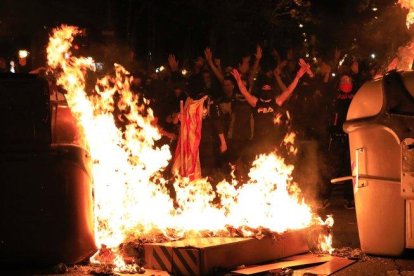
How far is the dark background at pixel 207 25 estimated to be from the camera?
19562mm

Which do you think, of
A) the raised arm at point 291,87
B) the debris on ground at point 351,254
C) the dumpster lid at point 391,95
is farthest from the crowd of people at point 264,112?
the dumpster lid at point 391,95

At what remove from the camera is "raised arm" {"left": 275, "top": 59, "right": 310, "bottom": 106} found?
10625 millimetres

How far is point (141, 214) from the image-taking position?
7523 mm

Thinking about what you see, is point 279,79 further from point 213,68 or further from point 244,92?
point 213,68

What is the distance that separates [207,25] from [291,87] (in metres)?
11.6

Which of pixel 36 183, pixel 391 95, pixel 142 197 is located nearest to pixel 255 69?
pixel 142 197

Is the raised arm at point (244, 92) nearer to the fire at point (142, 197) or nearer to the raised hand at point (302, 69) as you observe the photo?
the raised hand at point (302, 69)

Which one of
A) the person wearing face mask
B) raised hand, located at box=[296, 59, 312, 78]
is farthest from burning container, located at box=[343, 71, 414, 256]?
raised hand, located at box=[296, 59, 312, 78]

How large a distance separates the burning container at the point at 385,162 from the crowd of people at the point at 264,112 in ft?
11.4

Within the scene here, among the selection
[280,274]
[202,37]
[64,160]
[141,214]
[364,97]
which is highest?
[202,37]

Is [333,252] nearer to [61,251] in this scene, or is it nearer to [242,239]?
[242,239]

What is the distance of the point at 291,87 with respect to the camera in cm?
1073

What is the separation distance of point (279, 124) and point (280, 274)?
15.1 feet

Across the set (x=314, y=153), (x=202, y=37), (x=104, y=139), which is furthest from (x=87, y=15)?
(x=104, y=139)
